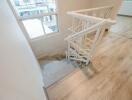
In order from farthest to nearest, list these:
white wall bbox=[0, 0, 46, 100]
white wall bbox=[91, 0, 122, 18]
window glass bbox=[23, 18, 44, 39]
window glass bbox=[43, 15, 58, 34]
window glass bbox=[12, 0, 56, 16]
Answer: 1. white wall bbox=[91, 0, 122, 18]
2. window glass bbox=[43, 15, 58, 34]
3. window glass bbox=[23, 18, 44, 39]
4. window glass bbox=[12, 0, 56, 16]
5. white wall bbox=[0, 0, 46, 100]

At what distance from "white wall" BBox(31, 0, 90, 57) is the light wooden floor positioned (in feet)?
3.68

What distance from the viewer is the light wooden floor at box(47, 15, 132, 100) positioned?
1465 mm

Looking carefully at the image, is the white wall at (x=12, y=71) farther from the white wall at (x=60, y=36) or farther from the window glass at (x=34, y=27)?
the white wall at (x=60, y=36)

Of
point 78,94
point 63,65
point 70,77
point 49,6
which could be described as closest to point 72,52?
point 63,65

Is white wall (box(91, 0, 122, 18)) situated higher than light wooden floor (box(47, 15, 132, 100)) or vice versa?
white wall (box(91, 0, 122, 18))

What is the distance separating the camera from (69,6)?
98.7 inches

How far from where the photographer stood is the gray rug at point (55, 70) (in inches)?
69.9

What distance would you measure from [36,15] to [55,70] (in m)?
1.26

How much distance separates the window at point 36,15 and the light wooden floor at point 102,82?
1315 mm

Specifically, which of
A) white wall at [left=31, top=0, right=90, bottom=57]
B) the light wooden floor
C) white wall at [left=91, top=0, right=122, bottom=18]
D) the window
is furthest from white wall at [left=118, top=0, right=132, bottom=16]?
the window

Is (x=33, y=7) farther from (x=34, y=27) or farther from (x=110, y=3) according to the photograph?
(x=110, y=3)

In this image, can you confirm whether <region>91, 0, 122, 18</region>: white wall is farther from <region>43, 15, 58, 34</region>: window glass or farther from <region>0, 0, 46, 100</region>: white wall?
<region>0, 0, 46, 100</region>: white wall

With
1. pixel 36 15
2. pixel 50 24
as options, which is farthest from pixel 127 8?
pixel 36 15

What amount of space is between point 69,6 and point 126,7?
12.4 ft
